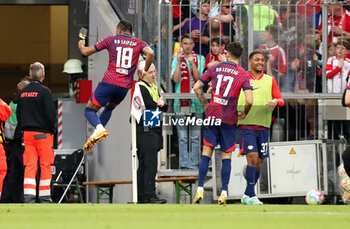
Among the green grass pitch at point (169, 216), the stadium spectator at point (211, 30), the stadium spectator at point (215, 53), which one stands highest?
the stadium spectator at point (211, 30)

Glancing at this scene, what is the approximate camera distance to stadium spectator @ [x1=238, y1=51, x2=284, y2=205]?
14477 mm

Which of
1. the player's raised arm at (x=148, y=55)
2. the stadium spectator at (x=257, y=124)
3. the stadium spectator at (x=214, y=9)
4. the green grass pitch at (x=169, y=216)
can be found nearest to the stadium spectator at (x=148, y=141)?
the player's raised arm at (x=148, y=55)

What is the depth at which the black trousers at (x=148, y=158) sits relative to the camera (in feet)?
48.9

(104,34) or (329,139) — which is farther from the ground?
(104,34)

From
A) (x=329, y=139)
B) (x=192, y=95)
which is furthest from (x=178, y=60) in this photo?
(x=329, y=139)

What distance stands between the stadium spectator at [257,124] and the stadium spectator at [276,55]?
1.69 metres

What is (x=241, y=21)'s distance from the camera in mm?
16625

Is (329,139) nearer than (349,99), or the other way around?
(349,99)

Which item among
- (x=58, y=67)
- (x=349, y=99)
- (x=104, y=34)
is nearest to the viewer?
(x=349, y=99)

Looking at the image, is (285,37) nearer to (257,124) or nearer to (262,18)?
(262,18)

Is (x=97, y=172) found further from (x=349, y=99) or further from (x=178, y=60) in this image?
(x=349, y=99)

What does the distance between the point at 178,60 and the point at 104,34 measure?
380cm

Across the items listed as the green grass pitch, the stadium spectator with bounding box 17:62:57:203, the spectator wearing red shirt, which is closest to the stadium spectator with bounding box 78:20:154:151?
the stadium spectator with bounding box 17:62:57:203

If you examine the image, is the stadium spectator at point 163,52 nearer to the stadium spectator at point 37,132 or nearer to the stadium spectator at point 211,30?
the stadium spectator at point 211,30
